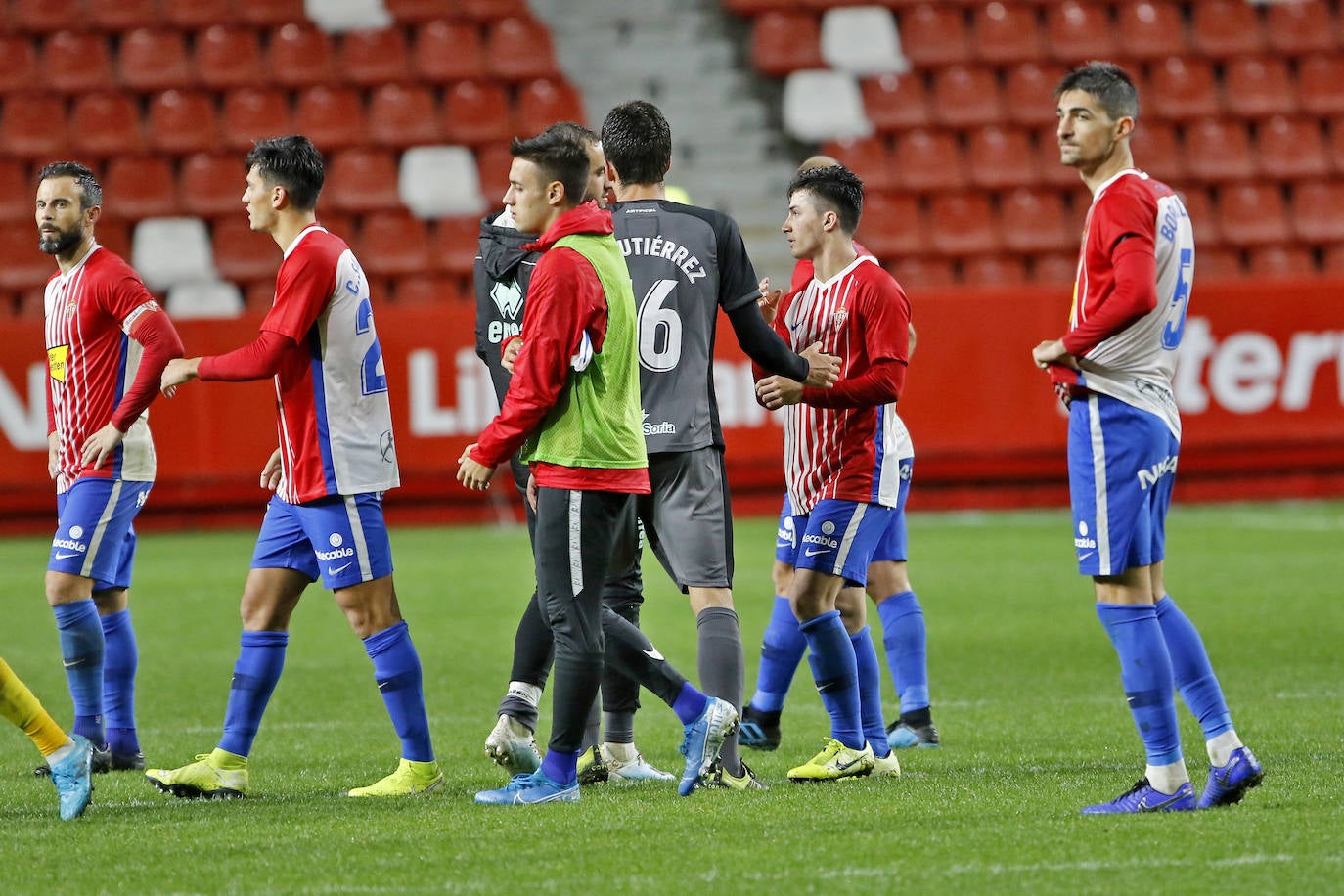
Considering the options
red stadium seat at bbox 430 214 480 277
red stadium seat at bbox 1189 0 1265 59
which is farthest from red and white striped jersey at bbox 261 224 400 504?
red stadium seat at bbox 1189 0 1265 59

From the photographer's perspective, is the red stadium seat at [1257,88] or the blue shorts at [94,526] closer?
the blue shorts at [94,526]

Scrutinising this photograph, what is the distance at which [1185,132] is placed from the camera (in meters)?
17.9

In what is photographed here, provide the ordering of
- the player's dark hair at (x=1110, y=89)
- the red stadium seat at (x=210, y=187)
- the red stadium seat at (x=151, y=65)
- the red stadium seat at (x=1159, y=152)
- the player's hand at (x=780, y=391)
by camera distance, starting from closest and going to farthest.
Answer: the player's dark hair at (x=1110, y=89)
the player's hand at (x=780, y=391)
the red stadium seat at (x=210, y=187)
the red stadium seat at (x=151, y=65)
the red stadium seat at (x=1159, y=152)

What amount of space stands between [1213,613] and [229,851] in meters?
6.59

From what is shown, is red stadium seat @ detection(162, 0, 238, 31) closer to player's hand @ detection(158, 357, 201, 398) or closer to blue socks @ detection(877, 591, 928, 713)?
blue socks @ detection(877, 591, 928, 713)

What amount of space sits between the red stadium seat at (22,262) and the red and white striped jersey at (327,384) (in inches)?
440

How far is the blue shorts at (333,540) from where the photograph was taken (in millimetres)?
5457

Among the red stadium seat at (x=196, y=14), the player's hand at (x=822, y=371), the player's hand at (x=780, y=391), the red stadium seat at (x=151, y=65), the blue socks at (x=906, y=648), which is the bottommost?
the blue socks at (x=906, y=648)

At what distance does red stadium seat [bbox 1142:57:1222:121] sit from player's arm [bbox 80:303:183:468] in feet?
45.1

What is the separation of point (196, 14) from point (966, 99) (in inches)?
302

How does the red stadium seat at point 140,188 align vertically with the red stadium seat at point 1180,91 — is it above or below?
below

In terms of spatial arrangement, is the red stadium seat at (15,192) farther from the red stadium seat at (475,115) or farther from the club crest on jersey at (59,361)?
the club crest on jersey at (59,361)

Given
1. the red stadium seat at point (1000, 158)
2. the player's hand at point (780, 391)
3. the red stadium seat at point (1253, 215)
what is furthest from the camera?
the red stadium seat at point (1000, 158)

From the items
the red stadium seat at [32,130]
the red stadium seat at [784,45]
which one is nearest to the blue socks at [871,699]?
the red stadium seat at [32,130]
